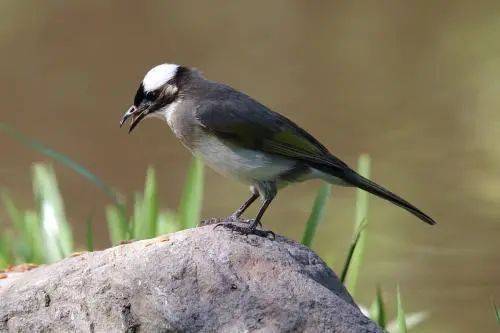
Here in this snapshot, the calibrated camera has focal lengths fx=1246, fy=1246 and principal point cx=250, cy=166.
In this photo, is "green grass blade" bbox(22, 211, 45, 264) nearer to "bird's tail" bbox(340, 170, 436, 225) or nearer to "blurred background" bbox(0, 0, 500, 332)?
"blurred background" bbox(0, 0, 500, 332)

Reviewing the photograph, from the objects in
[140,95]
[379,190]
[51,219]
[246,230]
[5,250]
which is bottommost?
[5,250]

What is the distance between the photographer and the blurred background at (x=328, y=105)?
326 inches

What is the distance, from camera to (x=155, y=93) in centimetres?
537

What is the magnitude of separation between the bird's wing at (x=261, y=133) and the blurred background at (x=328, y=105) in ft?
8.40

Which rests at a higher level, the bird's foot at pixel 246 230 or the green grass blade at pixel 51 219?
the bird's foot at pixel 246 230

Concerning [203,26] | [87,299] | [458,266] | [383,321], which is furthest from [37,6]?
[87,299]

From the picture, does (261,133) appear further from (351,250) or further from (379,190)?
(351,250)

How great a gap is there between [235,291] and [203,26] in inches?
291

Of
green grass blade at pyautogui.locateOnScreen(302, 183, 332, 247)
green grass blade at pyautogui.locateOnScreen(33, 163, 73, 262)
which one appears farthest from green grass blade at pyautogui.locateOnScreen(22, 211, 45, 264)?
green grass blade at pyautogui.locateOnScreen(302, 183, 332, 247)

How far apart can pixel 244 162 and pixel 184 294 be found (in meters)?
1.10

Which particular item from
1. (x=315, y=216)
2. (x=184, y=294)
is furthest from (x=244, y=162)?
(x=184, y=294)

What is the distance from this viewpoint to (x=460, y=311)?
7562 mm

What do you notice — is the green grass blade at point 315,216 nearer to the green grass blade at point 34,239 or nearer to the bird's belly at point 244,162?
the bird's belly at point 244,162

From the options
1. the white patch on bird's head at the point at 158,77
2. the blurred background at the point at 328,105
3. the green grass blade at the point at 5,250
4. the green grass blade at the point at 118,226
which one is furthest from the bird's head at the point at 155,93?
the blurred background at the point at 328,105
